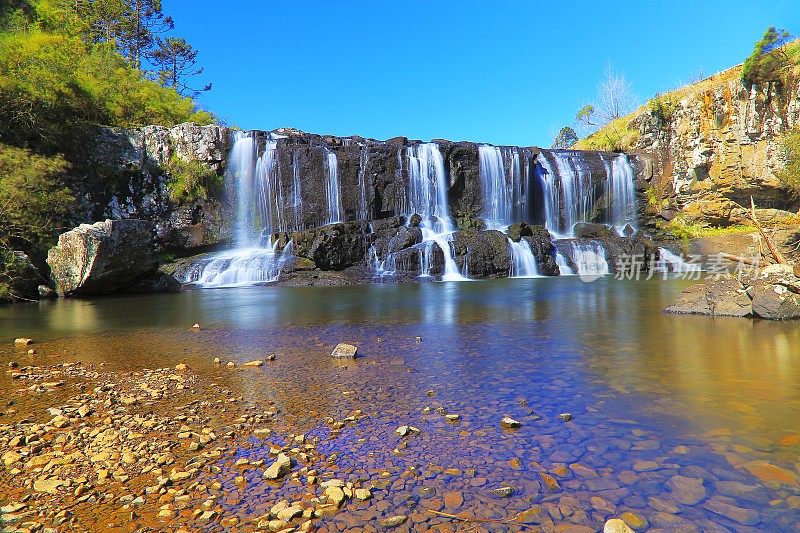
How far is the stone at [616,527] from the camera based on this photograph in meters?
2.20

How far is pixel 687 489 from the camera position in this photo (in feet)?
8.59

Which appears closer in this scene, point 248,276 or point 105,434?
point 105,434

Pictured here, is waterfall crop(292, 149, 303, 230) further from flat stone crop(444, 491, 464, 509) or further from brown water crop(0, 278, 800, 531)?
flat stone crop(444, 491, 464, 509)

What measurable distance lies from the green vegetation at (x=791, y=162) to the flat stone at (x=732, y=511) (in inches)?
989

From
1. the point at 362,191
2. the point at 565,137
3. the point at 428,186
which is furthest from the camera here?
the point at 565,137

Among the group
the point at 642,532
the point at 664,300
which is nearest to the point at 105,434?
the point at 642,532

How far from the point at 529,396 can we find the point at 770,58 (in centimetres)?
2732

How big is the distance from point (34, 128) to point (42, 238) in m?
6.40

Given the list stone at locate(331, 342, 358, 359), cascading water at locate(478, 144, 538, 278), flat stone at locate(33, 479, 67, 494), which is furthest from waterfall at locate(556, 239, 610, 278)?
flat stone at locate(33, 479, 67, 494)

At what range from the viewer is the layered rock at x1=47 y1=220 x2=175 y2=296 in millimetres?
14438

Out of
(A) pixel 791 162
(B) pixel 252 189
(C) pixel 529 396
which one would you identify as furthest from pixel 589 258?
(C) pixel 529 396

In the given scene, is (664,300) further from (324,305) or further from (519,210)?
(519,210)

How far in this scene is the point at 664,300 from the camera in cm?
1131

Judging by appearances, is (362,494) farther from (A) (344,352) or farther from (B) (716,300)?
(B) (716,300)
